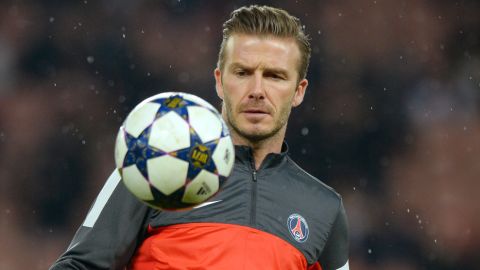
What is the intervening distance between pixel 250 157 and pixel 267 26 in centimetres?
60

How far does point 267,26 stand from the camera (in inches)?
141

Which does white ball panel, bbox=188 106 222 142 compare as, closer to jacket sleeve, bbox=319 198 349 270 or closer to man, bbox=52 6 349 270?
man, bbox=52 6 349 270

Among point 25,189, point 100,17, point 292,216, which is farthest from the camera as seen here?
point 100,17

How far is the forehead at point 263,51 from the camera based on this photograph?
3.48m

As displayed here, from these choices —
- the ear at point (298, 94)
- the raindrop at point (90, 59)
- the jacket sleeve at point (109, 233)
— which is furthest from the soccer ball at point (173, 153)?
the raindrop at point (90, 59)

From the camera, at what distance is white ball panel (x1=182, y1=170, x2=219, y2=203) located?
2.61 metres

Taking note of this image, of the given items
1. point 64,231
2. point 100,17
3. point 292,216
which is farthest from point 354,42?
point 292,216

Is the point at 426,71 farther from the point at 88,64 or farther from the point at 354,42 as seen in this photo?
the point at 88,64

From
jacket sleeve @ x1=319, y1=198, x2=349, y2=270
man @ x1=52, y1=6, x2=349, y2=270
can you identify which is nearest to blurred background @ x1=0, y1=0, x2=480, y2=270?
jacket sleeve @ x1=319, y1=198, x2=349, y2=270

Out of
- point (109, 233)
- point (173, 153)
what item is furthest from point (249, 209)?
point (173, 153)

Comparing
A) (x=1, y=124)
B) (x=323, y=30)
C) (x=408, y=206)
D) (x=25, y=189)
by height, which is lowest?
(x=408, y=206)

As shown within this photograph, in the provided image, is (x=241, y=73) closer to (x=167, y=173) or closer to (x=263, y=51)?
(x=263, y=51)

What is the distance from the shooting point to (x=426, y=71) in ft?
26.1

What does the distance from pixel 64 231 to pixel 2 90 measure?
57.7 inches
